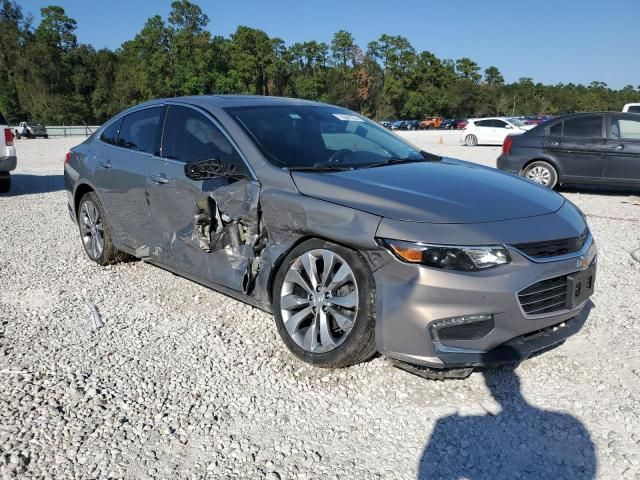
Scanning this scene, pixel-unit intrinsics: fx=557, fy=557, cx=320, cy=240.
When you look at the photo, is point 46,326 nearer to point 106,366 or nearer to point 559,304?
point 106,366

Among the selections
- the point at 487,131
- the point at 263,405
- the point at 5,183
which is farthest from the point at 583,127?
the point at 487,131

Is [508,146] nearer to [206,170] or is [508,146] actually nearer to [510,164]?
[510,164]

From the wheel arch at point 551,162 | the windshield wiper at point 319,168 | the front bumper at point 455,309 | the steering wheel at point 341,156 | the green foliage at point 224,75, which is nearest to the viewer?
the front bumper at point 455,309

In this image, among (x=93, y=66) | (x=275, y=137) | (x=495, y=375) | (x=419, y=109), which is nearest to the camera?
(x=495, y=375)

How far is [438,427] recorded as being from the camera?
278cm

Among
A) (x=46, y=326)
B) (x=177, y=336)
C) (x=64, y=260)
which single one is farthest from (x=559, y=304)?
(x=64, y=260)

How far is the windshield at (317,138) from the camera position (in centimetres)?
375

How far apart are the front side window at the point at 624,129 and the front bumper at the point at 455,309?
7.92 meters

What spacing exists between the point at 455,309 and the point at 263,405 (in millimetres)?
1138

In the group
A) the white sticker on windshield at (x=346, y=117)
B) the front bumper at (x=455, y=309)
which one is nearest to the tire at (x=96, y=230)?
the white sticker on windshield at (x=346, y=117)

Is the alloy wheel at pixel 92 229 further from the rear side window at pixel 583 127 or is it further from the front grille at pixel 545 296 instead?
the rear side window at pixel 583 127

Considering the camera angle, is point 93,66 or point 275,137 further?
point 93,66

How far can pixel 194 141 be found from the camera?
13.8 feet

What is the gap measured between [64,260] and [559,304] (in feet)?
16.1
